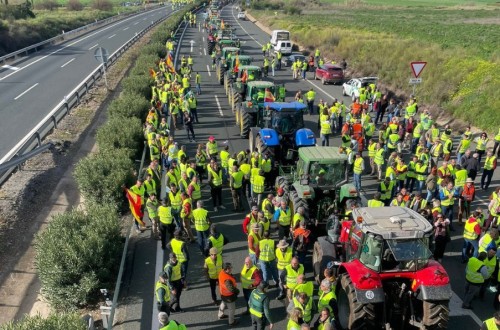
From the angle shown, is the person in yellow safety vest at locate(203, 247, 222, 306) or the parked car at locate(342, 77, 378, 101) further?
the parked car at locate(342, 77, 378, 101)

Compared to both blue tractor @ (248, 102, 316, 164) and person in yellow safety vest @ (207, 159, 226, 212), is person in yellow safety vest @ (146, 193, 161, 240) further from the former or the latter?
blue tractor @ (248, 102, 316, 164)

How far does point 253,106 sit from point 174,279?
11.5m

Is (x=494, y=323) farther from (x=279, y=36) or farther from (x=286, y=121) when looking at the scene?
(x=279, y=36)

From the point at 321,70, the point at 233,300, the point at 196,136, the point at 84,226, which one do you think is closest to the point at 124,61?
the point at 321,70

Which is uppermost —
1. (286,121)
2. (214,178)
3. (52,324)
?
(286,121)

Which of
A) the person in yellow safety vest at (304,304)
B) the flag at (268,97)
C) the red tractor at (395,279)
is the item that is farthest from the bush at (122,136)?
the red tractor at (395,279)

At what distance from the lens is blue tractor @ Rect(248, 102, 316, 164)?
14.6 metres

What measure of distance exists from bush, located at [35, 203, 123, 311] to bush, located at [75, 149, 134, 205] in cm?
236

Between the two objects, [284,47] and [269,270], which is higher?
[269,270]

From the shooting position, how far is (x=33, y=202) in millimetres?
13719

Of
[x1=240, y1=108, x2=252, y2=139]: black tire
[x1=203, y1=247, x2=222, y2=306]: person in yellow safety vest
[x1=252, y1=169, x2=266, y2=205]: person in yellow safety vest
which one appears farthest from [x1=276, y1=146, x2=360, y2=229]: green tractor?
[x1=240, y1=108, x2=252, y2=139]: black tire

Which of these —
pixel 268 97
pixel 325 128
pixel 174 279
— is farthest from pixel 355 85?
pixel 174 279

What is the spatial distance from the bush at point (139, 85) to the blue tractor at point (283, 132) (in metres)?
9.15

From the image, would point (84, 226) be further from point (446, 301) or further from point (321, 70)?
point (321, 70)
